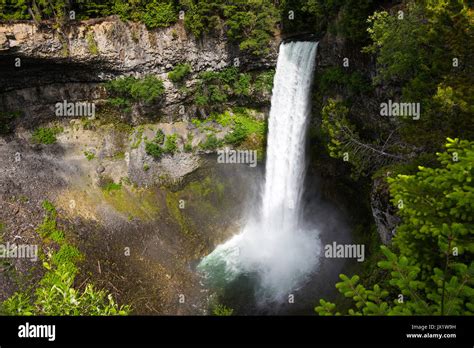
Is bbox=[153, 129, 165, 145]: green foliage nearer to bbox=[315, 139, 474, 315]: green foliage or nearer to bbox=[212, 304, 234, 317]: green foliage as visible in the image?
bbox=[212, 304, 234, 317]: green foliage

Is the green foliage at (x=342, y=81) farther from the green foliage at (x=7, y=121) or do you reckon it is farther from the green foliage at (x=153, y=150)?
the green foliage at (x=7, y=121)

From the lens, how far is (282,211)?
21.5m

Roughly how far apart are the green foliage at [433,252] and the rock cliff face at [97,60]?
1870 cm

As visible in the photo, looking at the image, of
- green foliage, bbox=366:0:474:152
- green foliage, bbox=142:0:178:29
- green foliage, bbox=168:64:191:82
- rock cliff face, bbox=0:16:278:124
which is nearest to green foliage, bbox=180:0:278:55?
rock cliff face, bbox=0:16:278:124

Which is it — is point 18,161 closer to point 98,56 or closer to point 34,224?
point 34,224

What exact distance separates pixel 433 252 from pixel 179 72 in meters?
20.2

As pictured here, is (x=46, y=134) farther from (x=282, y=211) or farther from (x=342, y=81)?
(x=342, y=81)

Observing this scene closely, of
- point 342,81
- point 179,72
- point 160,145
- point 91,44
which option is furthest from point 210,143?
point 342,81

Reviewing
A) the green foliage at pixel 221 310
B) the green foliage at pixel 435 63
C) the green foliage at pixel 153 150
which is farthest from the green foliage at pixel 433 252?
the green foliage at pixel 153 150

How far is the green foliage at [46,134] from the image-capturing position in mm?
22984

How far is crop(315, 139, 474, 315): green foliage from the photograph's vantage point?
4137 millimetres

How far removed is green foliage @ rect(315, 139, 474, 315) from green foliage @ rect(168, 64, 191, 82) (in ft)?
62.1

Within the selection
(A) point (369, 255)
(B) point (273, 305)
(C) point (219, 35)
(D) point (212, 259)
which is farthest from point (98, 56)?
(A) point (369, 255)

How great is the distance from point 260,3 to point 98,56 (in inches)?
407
